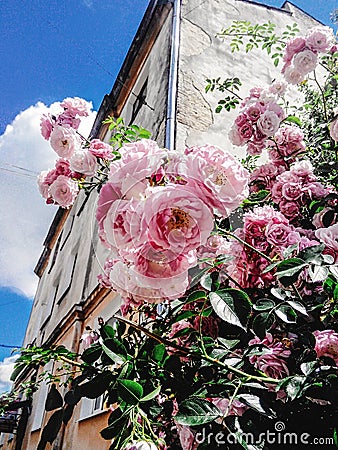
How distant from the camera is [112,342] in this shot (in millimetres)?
1158

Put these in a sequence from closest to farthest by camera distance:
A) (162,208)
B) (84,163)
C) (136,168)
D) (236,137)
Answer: (162,208) → (136,168) → (84,163) → (236,137)

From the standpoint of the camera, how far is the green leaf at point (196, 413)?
0.84 m

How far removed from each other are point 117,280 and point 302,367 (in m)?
0.56

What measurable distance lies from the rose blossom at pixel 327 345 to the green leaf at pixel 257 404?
9.7 inches

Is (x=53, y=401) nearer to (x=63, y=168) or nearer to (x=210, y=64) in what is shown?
(x=63, y=168)

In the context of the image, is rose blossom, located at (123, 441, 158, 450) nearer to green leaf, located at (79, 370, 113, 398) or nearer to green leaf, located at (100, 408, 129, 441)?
green leaf, located at (100, 408, 129, 441)

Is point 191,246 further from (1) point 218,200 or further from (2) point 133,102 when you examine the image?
(2) point 133,102

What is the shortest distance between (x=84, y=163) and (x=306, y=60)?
1.46 meters

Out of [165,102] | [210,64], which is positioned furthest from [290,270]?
[210,64]

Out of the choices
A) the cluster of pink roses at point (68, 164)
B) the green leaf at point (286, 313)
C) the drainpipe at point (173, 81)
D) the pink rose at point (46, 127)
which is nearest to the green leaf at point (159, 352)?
the green leaf at point (286, 313)

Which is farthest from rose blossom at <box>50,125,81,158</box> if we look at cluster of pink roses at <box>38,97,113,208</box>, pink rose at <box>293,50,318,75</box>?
pink rose at <box>293,50,318,75</box>

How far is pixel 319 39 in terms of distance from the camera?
→ 2100mm

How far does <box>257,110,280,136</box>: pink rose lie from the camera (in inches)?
71.1

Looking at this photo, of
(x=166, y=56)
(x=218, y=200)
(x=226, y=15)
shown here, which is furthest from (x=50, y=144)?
(x=226, y=15)
